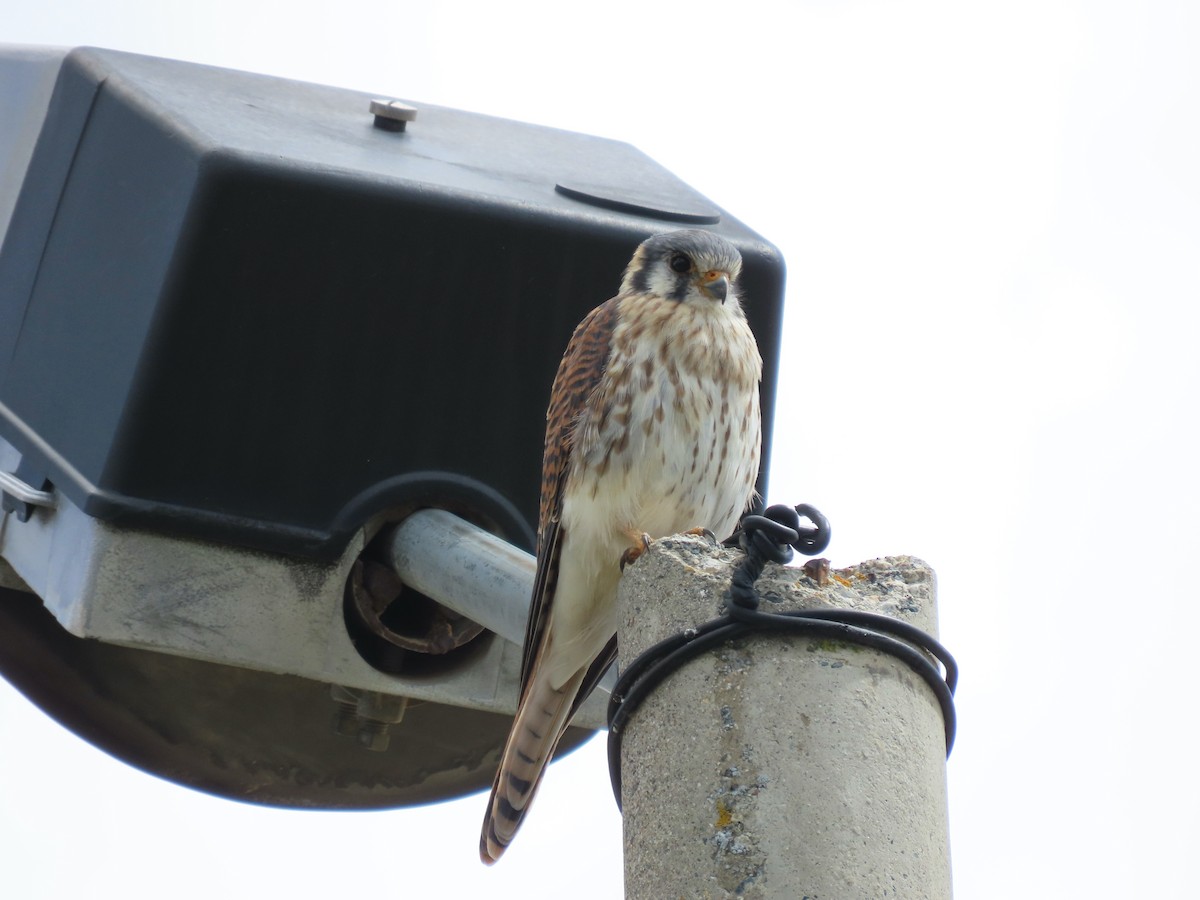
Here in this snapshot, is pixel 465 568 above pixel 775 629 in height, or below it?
below

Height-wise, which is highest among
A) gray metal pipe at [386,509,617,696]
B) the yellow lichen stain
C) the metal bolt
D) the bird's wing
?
the yellow lichen stain

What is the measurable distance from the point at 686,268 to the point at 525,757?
1.27 metres

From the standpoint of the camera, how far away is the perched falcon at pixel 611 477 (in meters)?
3.94

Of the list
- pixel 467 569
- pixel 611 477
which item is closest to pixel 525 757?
pixel 467 569

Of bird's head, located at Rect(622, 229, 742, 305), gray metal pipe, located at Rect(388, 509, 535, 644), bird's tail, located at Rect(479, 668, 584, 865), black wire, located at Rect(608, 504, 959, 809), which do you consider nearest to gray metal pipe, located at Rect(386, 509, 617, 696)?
gray metal pipe, located at Rect(388, 509, 535, 644)

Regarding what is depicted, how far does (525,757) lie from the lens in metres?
3.95

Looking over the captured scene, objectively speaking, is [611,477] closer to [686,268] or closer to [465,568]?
[465,568]

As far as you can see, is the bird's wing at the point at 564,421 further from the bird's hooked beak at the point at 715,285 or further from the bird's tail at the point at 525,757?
the bird's hooked beak at the point at 715,285

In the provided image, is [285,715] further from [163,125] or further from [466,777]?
[163,125]

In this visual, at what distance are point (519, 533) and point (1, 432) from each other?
5.08ft

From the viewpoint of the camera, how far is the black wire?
2.24 m

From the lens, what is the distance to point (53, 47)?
222 inches

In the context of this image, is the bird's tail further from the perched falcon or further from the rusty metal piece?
the rusty metal piece

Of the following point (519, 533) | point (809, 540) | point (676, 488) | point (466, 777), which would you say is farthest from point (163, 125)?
point (809, 540)
